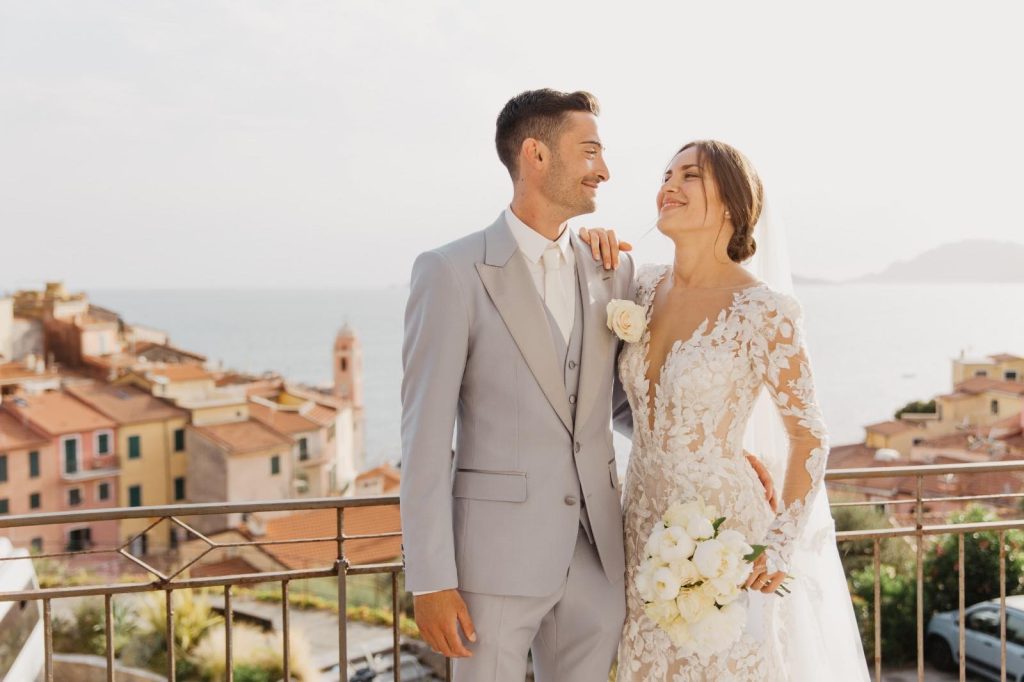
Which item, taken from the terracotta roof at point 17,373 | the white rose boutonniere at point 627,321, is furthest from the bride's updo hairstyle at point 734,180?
the terracotta roof at point 17,373

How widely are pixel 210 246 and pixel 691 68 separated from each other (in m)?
49.9

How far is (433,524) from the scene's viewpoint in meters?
1.87

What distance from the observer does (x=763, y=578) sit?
194 cm

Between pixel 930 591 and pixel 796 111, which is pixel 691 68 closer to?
pixel 796 111

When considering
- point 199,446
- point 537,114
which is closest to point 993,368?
point 199,446

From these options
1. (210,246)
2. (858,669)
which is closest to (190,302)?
(210,246)

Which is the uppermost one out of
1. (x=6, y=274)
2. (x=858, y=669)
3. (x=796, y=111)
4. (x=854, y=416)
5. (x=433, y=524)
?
(x=796, y=111)

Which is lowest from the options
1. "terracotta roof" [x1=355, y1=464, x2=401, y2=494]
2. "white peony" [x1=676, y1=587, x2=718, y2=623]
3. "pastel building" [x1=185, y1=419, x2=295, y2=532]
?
"terracotta roof" [x1=355, y1=464, x2=401, y2=494]

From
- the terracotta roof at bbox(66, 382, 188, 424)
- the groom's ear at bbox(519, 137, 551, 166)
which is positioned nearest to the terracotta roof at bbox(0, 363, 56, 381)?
the terracotta roof at bbox(66, 382, 188, 424)

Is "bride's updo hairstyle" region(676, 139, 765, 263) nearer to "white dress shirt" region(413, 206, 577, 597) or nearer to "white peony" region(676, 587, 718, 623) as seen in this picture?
"white dress shirt" region(413, 206, 577, 597)

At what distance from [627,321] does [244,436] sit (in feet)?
158

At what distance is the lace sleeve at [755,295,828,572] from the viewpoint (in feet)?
6.42

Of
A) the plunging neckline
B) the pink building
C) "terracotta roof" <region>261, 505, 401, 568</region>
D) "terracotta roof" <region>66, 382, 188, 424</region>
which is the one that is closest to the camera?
the plunging neckline

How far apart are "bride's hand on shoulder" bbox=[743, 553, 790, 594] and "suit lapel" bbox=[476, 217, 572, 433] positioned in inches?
19.2
